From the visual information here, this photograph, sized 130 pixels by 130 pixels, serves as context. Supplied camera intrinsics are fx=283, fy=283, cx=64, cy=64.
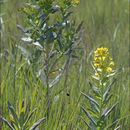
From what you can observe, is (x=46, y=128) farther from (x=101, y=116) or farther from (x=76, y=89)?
(x=76, y=89)

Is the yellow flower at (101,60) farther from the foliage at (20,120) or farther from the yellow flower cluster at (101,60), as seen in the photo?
the foliage at (20,120)

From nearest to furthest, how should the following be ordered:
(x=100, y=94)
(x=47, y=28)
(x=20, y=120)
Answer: (x=20, y=120), (x=100, y=94), (x=47, y=28)

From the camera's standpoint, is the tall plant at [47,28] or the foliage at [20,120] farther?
the tall plant at [47,28]

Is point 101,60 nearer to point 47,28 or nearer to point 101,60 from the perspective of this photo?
point 101,60

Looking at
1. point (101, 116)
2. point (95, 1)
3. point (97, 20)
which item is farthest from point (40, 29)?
point (95, 1)

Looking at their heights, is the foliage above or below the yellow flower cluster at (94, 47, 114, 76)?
below

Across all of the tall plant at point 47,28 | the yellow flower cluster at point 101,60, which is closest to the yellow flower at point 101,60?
→ the yellow flower cluster at point 101,60

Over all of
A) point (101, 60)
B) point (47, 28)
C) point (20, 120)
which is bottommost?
point (20, 120)

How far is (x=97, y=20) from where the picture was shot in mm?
3748

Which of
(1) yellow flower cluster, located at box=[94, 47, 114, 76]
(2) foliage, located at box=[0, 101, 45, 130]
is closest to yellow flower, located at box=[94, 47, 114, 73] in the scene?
(1) yellow flower cluster, located at box=[94, 47, 114, 76]

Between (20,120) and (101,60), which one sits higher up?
(101,60)

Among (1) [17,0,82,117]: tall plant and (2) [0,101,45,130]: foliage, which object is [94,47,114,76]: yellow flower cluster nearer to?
(2) [0,101,45,130]: foliage

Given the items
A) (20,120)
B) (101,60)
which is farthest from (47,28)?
(20,120)

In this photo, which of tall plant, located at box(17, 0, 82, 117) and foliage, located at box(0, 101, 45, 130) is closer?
foliage, located at box(0, 101, 45, 130)
